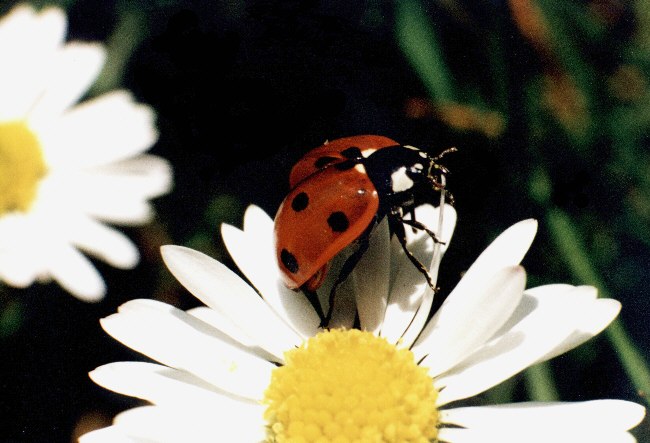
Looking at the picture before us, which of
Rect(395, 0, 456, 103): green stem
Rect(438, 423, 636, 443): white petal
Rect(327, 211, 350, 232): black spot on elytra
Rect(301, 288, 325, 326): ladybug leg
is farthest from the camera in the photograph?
Rect(395, 0, 456, 103): green stem

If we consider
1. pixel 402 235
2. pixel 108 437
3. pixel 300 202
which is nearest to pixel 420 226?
pixel 402 235

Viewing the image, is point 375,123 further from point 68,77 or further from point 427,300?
point 68,77

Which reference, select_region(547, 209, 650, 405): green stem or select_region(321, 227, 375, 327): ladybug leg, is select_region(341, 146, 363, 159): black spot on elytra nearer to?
select_region(321, 227, 375, 327): ladybug leg

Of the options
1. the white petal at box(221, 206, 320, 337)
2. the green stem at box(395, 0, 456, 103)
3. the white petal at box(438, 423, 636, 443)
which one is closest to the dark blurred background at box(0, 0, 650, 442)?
the green stem at box(395, 0, 456, 103)

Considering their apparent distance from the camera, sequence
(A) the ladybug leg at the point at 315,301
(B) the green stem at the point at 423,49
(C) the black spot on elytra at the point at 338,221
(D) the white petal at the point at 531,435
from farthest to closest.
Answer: (B) the green stem at the point at 423,49, (A) the ladybug leg at the point at 315,301, (C) the black spot on elytra at the point at 338,221, (D) the white petal at the point at 531,435

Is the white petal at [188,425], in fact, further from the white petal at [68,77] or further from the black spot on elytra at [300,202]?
A: the white petal at [68,77]

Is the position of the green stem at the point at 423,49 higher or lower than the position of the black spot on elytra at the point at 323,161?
higher

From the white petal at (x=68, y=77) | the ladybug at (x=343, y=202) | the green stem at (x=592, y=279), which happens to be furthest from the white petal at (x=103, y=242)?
the green stem at (x=592, y=279)
